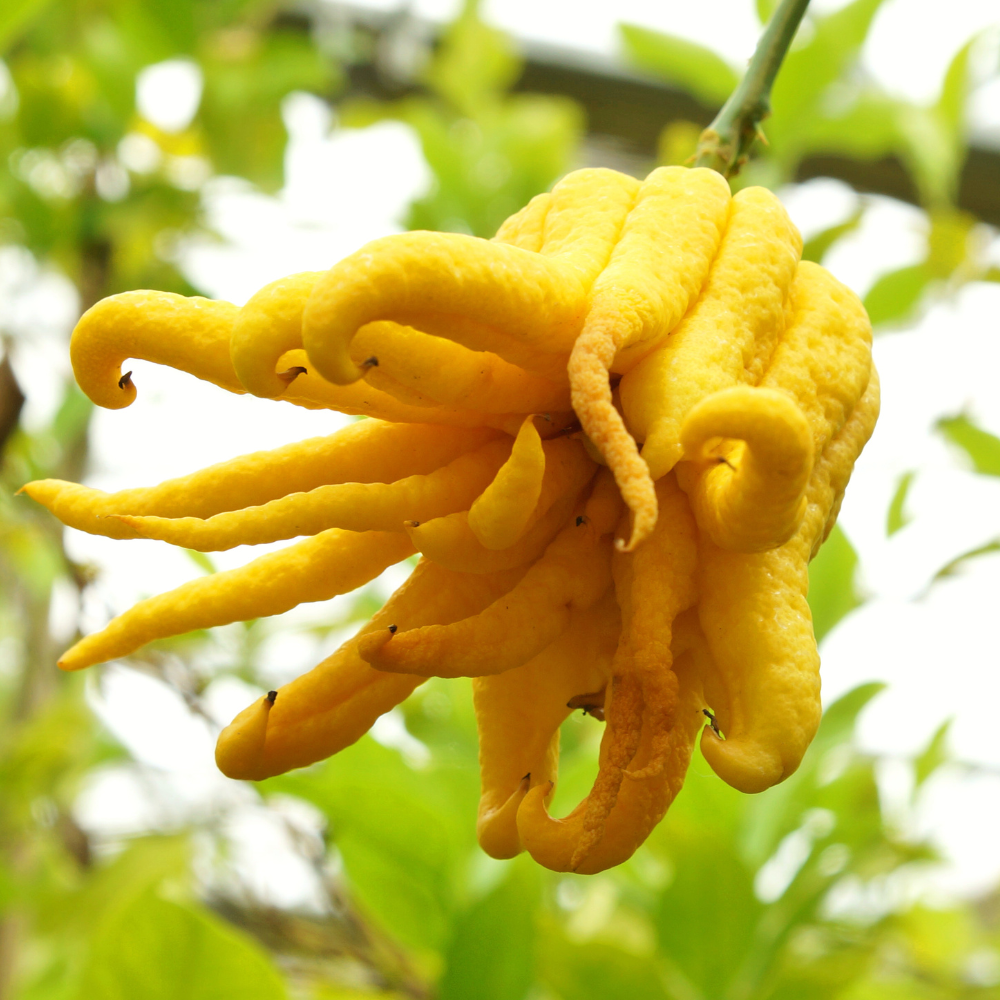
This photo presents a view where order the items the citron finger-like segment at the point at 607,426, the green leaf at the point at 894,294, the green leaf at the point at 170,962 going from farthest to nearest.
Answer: the green leaf at the point at 894,294
the green leaf at the point at 170,962
the citron finger-like segment at the point at 607,426

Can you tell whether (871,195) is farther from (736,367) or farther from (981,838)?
(736,367)

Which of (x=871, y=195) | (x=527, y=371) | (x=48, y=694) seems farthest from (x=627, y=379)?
(x=871, y=195)

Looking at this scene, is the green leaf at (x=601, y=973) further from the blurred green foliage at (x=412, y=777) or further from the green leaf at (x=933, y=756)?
the green leaf at (x=933, y=756)

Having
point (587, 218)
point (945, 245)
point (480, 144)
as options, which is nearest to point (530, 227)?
point (587, 218)

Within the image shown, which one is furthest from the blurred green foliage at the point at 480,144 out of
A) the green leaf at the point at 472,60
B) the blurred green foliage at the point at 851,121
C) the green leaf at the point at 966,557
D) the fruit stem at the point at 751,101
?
the fruit stem at the point at 751,101

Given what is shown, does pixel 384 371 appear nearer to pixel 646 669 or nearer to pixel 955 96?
pixel 646 669
